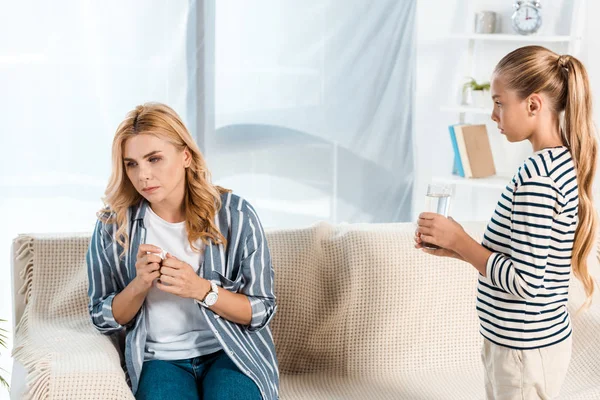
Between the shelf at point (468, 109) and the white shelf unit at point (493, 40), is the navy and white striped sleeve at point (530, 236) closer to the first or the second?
the white shelf unit at point (493, 40)

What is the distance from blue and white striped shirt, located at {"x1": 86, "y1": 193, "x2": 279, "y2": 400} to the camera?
5.46 feet

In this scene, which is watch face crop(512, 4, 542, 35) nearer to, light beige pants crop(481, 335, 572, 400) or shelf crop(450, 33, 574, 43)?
shelf crop(450, 33, 574, 43)

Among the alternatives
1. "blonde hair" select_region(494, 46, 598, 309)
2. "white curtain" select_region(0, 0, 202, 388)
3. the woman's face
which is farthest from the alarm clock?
the woman's face

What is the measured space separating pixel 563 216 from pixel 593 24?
217cm

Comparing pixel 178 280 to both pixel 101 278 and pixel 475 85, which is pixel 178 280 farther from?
pixel 475 85

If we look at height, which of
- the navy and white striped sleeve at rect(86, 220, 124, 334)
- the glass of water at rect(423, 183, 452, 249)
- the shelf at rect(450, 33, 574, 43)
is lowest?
the navy and white striped sleeve at rect(86, 220, 124, 334)

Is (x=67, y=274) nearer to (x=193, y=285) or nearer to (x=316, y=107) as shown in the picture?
(x=193, y=285)

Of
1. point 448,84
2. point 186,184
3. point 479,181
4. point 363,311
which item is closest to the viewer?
point 186,184

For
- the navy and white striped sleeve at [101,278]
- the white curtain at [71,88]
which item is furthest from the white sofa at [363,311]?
the white curtain at [71,88]

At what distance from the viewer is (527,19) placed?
127 inches

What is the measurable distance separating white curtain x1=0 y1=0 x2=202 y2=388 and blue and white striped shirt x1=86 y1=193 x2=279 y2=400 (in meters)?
1.29

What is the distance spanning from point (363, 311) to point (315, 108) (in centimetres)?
154

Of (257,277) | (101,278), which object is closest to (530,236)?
(257,277)

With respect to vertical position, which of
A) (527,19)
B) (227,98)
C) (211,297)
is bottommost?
(211,297)
